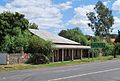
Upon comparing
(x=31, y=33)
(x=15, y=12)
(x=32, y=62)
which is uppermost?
(x=15, y=12)

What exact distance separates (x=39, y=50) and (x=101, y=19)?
47.6 meters

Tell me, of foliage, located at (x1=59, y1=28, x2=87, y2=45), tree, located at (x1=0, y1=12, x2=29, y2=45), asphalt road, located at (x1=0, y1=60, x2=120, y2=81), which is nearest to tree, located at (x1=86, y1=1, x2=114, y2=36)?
foliage, located at (x1=59, y1=28, x2=87, y2=45)

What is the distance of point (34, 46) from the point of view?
49.1m

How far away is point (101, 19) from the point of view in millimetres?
93562

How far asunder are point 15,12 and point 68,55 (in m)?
12.8

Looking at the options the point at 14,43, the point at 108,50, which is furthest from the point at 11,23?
the point at 108,50

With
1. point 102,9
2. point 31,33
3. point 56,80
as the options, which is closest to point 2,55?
point 31,33

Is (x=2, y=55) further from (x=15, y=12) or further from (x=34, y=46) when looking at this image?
(x=15, y=12)

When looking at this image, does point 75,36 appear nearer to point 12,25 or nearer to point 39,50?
point 12,25

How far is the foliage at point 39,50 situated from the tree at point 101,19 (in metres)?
45.1

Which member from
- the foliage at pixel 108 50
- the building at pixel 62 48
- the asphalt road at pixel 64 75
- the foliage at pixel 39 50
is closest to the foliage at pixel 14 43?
the foliage at pixel 39 50

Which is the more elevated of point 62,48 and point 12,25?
point 12,25

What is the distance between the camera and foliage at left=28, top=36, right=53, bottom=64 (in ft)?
155

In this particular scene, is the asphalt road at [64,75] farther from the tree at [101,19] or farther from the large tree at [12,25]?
the tree at [101,19]
